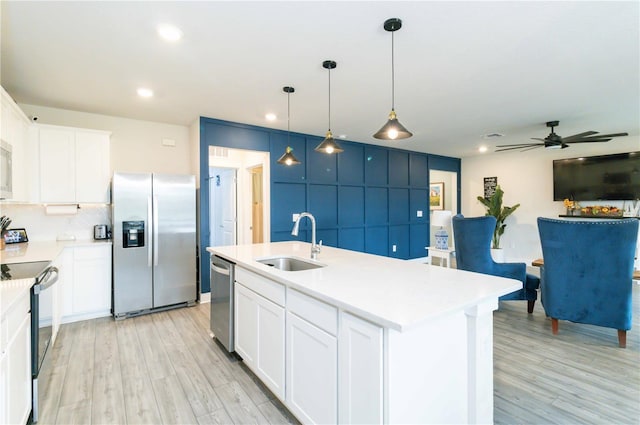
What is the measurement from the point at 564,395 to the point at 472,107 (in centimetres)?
305

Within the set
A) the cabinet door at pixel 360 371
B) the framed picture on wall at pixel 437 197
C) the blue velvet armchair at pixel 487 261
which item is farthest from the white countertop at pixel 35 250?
the framed picture on wall at pixel 437 197

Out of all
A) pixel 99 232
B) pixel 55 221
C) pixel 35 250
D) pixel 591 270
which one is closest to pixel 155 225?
pixel 99 232

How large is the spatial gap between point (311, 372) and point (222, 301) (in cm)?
137

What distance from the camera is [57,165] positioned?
3457 mm

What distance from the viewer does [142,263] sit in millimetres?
3707

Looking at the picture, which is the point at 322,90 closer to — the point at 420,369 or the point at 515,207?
the point at 420,369

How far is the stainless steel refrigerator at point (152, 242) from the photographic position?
3.59 meters

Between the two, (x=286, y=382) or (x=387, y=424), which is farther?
(x=286, y=382)

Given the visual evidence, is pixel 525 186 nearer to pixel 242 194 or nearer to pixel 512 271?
pixel 512 271

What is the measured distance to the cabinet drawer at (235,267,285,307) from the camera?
1964mm

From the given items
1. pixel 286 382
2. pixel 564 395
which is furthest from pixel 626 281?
pixel 286 382

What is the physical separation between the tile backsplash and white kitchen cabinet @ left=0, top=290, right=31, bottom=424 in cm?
240

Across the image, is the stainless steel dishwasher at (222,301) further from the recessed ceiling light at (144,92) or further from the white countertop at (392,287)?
the recessed ceiling light at (144,92)

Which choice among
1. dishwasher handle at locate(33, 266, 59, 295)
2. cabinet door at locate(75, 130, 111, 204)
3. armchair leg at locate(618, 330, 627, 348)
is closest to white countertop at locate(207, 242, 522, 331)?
dishwasher handle at locate(33, 266, 59, 295)
